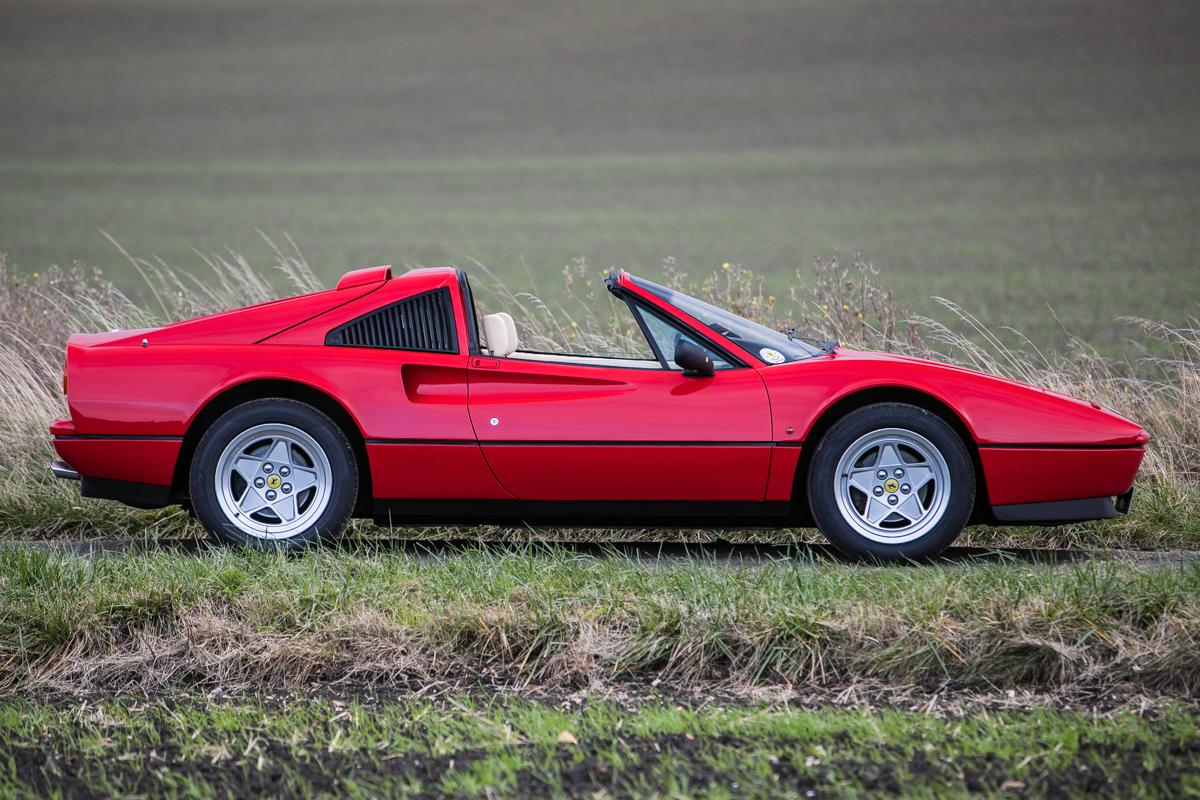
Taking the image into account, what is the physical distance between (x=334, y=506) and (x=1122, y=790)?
371 centimetres

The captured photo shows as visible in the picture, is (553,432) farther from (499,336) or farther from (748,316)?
(748,316)

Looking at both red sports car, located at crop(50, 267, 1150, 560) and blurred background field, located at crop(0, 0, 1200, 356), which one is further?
blurred background field, located at crop(0, 0, 1200, 356)

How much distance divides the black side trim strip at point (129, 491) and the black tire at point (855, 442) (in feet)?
9.75

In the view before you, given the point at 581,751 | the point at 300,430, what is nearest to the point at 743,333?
the point at 300,430

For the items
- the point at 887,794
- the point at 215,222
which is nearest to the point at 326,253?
the point at 215,222

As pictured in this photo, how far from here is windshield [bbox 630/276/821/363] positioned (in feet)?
21.1

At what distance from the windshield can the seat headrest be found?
665mm

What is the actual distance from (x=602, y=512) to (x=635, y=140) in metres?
53.0

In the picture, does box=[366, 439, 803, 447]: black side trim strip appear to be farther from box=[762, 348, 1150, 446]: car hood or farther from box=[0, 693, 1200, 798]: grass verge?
box=[0, 693, 1200, 798]: grass verge

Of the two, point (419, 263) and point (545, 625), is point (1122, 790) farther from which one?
point (419, 263)

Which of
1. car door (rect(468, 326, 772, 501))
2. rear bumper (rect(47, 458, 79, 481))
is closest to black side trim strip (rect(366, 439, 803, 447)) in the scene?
car door (rect(468, 326, 772, 501))

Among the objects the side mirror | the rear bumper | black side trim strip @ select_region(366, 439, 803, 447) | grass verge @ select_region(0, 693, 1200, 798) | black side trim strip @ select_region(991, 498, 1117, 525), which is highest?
the side mirror

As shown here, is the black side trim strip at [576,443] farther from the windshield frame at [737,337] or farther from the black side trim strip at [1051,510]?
the black side trim strip at [1051,510]

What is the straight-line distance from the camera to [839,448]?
20.3 ft
